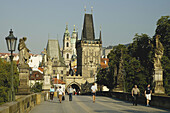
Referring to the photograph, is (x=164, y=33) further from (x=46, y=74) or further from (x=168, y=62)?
(x=46, y=74)

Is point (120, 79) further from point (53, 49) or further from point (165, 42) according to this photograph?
point (53, 49)

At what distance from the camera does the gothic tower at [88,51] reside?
137 m

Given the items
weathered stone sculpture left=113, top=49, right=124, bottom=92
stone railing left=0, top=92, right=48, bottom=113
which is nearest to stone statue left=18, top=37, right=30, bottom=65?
stone railing left=0, top=92, right=48, bottom=113

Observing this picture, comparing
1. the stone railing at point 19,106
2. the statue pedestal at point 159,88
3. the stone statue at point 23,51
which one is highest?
the stone statue at point 23,51

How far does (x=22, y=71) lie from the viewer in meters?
20.2

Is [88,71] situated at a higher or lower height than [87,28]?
lower

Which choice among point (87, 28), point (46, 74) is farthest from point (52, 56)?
point (46, 74)

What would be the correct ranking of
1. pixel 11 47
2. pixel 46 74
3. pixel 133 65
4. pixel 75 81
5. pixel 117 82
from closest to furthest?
pixel 11 47 < pixel 117 82 < pixel 46 74 < pixel 133 65 < pixel 75 81

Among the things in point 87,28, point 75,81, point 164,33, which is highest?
point 87,28

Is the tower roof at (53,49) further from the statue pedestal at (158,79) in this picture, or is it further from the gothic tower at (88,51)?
the statue pedestal at (158,79)

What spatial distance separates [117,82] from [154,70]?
40.7 ft

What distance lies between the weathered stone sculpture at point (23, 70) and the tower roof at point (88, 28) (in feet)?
396

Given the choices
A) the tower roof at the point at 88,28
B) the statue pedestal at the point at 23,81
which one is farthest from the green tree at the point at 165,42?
the tower roof at the point at 88,28

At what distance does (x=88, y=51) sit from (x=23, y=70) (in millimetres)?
120165
